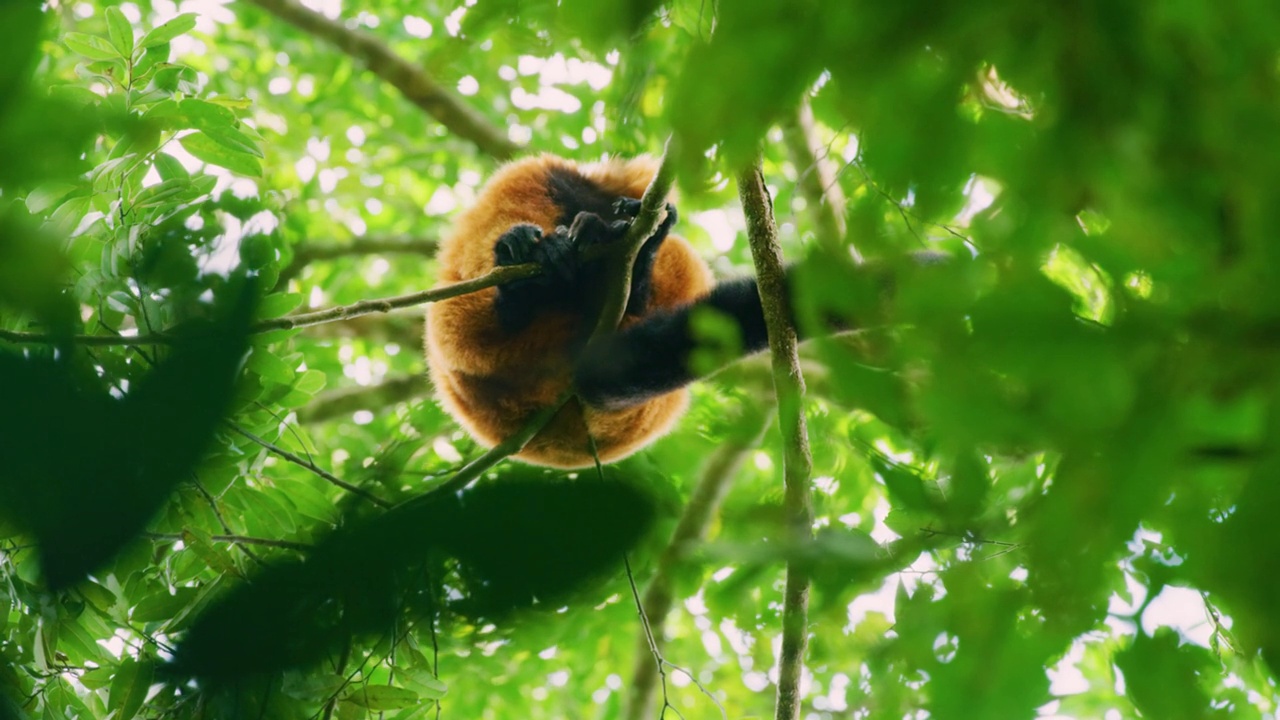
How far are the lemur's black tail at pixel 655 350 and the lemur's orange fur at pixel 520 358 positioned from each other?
21cm

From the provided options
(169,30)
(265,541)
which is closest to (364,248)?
(169,30)

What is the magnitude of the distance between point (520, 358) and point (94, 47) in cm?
201

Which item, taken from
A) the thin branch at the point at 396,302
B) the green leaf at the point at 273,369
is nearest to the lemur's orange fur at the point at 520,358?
the thin branch at the point at 396,302

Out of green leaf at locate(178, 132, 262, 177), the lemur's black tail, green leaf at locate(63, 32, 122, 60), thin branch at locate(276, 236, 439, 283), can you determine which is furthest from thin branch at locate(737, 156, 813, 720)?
thin branch at locate(276, 236, 439, 283)

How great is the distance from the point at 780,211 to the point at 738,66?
20.1ft

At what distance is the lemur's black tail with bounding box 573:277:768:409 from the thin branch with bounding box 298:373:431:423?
3.89 metres

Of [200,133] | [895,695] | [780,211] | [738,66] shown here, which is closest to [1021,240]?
[738,66]

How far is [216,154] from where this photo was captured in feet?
9.17

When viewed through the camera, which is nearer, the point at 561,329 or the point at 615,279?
the point at 615,279

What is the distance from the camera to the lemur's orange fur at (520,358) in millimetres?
4258

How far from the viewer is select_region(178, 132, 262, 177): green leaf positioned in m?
2.77

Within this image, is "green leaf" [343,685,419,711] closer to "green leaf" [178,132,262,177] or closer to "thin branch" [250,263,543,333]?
"thin branch" [250,263,543,333]

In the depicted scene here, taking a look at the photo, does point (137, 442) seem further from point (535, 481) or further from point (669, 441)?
point (669, 441)

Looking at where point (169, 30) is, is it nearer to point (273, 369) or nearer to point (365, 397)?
point (273, 369)
